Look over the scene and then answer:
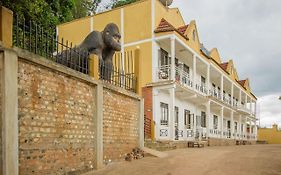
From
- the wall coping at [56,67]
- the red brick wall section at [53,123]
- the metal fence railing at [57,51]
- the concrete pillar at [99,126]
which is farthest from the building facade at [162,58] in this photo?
the red brick wall section at [53,123]

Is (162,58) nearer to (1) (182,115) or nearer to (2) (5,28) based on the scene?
(1) (182,115)

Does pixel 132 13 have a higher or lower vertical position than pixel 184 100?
higher

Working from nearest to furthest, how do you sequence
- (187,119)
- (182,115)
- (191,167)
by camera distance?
(191,167), (182,115), (187,119)

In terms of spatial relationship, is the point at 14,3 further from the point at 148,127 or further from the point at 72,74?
the point at 148,127

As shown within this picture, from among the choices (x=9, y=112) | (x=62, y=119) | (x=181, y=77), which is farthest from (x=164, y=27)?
(x=9, y=112)

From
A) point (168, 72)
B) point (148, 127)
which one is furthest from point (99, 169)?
point (168, 72)

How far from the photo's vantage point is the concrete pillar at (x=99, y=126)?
9.01m

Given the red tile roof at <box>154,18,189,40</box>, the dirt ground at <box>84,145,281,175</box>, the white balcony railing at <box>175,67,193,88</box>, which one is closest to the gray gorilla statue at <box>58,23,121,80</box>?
the dirt ground at <box>84,145,281,175</box>

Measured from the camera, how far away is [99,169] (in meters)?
8.95

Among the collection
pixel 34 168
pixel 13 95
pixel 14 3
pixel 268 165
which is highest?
pixel 14 3

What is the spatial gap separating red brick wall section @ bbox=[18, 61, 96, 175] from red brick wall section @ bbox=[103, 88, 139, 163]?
89 cm

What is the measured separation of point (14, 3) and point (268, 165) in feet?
34.1

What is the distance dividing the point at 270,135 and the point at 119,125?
38.0 m

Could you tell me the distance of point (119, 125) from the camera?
10.8 metres
